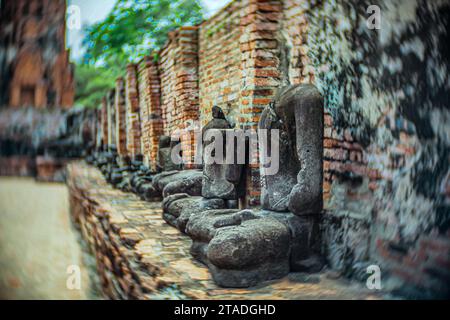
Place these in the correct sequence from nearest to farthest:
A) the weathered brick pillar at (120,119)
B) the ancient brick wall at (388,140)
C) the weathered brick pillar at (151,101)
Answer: the ancient brick wall at (388,140)
the weathered brick pillar at (151,101)
the weathered brick pillar at (120,119)

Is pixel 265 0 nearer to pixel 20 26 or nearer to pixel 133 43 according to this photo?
pixel 133 43

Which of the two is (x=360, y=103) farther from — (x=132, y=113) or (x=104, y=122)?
(x=104, y=122)

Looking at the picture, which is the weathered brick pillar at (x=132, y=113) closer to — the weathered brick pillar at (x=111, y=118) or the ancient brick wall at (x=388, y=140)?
the weathered brick pillar at (x=111, y=118)

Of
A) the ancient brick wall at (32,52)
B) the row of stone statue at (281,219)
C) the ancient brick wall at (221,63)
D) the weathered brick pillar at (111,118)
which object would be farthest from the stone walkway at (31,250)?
the weathered brick pillar at (111,118)

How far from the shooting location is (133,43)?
391 centimetres

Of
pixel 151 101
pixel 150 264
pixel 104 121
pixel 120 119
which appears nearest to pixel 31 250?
pixel 150 264

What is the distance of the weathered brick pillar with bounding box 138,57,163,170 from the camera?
4.03m

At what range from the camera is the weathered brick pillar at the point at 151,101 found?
4.03m

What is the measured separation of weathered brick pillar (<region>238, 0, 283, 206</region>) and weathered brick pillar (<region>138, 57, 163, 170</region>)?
1.14 meters

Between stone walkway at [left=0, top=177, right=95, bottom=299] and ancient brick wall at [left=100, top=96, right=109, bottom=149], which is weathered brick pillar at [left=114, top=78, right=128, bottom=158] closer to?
ancient brick wall at [left=100, top=96, right=109, bottom=149]

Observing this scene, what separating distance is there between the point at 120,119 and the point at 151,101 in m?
1.40

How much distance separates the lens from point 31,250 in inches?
118

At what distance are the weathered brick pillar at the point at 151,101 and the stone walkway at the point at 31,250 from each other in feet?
3.85

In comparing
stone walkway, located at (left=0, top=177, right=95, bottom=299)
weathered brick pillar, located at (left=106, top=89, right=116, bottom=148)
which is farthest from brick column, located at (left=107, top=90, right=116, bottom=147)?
stone walkway, located at (left=0, top=177, right=95, bottom=299)
